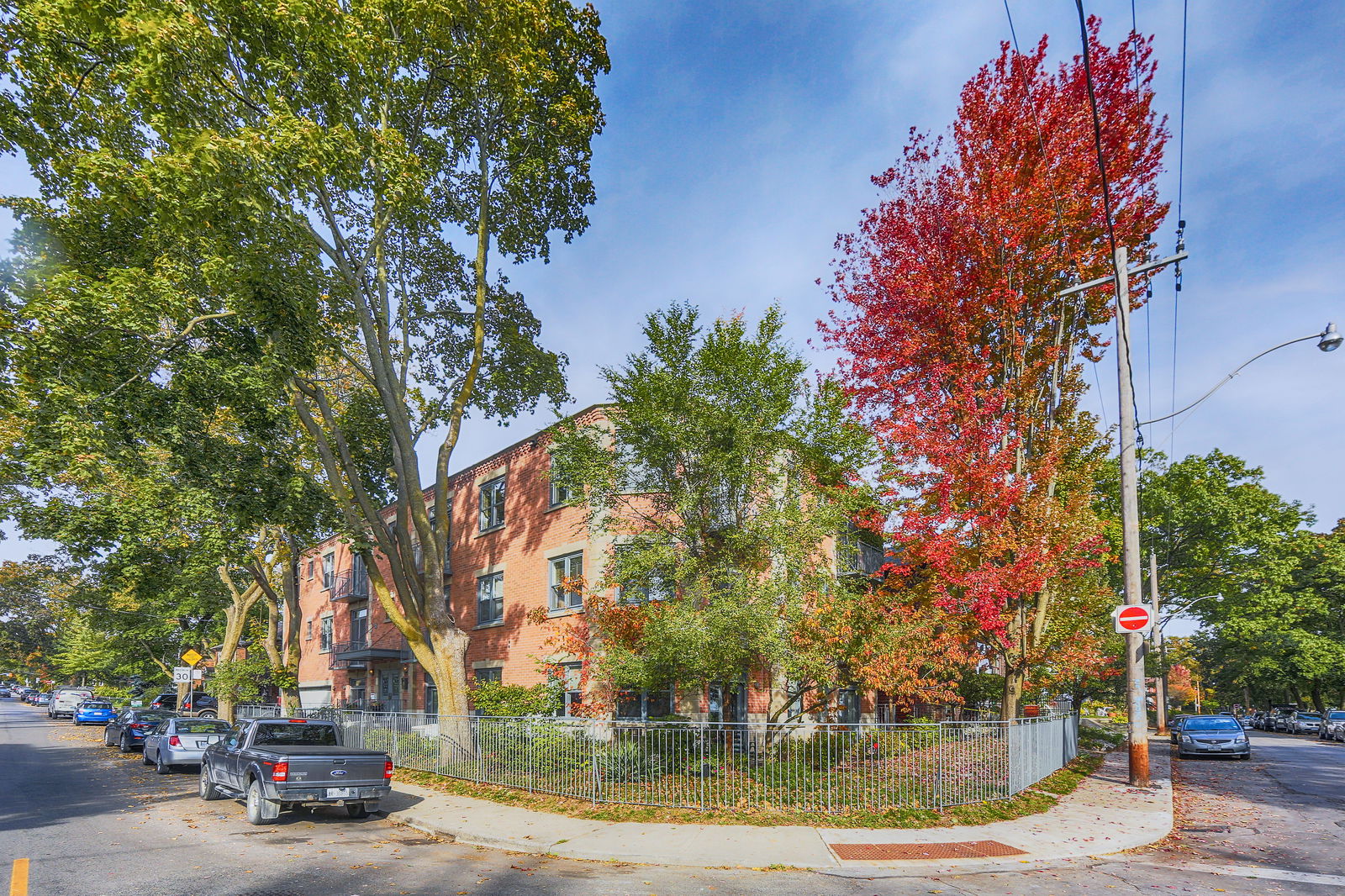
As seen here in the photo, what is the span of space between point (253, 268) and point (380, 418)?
7.56 m

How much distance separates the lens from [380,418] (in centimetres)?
2186

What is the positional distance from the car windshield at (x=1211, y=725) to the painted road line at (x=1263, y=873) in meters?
19.2

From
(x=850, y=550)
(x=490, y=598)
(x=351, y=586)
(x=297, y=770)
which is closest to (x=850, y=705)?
(x=850, y=550)

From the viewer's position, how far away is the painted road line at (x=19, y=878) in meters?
7.61

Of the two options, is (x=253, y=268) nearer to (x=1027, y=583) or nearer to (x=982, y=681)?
(x=1027, y=583)

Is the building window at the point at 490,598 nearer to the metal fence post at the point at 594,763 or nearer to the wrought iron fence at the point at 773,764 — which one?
the wrought iron fence at the point at 773,764

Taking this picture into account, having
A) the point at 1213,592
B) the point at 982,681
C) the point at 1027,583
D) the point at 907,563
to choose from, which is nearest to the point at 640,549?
the point at 907,563

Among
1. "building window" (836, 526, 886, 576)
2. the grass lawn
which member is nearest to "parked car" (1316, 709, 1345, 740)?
"building window" (836, 526, 886, 576)

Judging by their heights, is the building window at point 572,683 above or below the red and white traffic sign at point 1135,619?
below

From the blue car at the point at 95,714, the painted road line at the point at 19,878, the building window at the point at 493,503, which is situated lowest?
the blue car at the point at 95,714

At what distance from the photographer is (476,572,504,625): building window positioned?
81.2 feet

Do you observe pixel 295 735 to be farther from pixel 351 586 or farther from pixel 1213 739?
pixel 1213 739

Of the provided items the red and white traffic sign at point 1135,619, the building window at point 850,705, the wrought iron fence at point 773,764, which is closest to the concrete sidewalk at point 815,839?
the wrought iron fence at point 773,764

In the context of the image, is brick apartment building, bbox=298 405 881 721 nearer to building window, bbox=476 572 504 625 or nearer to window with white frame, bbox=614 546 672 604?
building window, bbox=476 572 504 625
